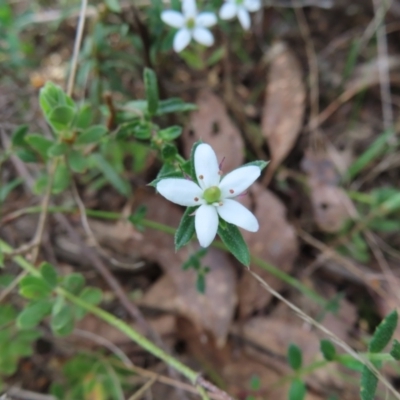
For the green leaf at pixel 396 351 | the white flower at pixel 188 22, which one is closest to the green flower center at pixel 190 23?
the white flower at pixel 188 22

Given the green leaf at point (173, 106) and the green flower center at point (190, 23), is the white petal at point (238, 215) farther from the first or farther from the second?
the green flower center at point (190, 23)

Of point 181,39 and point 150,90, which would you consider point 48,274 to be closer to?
point 150,90

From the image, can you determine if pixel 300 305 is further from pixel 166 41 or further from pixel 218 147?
pixel 166 41

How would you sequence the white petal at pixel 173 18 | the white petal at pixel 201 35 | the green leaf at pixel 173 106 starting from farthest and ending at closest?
the white petal at pixel 201 35 → the white petal at pixel 173 18 → the green leaf at pixel 173 106

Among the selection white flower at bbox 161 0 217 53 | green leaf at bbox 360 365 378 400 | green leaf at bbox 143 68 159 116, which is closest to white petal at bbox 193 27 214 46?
white flower at bbox 161 0 217 53

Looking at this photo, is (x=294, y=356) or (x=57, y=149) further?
(x=294, y=356)

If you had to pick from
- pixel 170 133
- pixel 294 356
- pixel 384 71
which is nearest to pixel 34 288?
pixel 170 133
